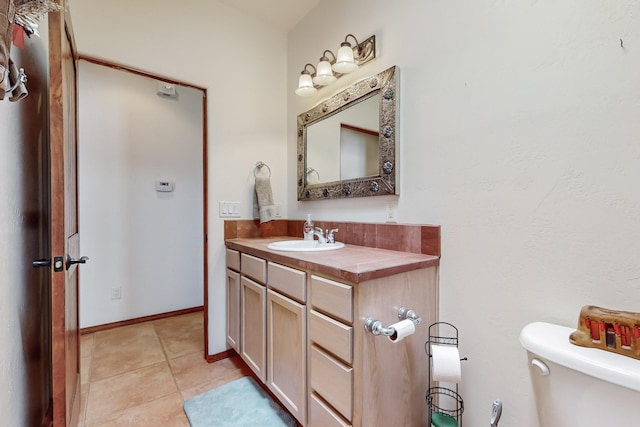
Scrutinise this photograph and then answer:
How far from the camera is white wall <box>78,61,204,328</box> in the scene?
2.35m

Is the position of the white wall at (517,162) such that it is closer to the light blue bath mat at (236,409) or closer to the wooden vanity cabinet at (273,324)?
the wooden vanity cabinet at (273,324)

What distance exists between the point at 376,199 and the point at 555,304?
35.0 inches

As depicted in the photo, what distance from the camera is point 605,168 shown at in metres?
0.83

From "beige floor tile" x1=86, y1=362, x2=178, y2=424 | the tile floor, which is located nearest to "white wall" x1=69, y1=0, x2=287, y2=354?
the tile floor

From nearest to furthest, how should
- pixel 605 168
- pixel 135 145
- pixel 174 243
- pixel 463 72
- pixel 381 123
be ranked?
pixel 605 168 → pixel 463 72 → pixel 381 123 → pixel 135 145 → pixel 174 243

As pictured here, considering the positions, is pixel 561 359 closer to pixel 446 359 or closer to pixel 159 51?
pixel 446 359

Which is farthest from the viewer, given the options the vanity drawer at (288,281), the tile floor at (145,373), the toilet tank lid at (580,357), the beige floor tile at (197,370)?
the beige floor tile at (197,370)

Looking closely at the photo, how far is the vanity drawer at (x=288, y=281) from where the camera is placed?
3.86 ft

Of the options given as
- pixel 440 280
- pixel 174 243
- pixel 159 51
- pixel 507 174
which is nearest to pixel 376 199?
pixel 440 280

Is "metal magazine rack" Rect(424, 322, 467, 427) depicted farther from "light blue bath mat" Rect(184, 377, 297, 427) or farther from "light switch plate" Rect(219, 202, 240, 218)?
"light switch plate" Rect(219, 202, 240, 218)

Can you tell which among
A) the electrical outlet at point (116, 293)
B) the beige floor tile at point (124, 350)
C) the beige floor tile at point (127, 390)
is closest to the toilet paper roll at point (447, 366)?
the beige floor tile at point (127, 390)

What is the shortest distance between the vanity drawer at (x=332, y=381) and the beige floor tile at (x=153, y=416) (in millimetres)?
770

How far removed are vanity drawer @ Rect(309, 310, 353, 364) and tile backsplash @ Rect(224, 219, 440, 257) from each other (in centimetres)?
56

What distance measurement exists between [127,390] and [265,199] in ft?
4.66
